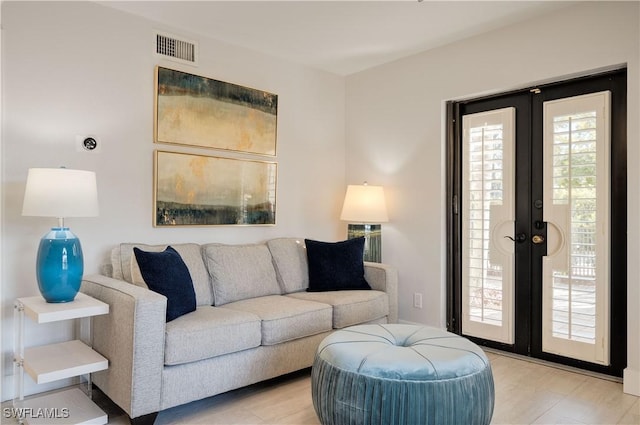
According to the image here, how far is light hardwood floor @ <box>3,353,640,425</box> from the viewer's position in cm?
233

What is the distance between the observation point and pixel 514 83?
10.7 feet

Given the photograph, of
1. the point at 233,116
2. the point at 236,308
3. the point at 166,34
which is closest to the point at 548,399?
the point at 236,308

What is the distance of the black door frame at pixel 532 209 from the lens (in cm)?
284

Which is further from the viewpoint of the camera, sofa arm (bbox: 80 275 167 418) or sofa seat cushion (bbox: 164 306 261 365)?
sofa seat cushion (bbox: 164 306 261 365)

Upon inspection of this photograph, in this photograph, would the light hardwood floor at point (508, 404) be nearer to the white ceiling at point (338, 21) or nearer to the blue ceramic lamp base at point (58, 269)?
the blue ceramic lamp base at point (58, 269)

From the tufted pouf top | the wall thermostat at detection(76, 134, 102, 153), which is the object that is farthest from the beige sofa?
the wall thermostat at detection(76, 134, 102, 153)

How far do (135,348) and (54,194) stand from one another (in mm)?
896

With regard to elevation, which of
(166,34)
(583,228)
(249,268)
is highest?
(166,34)

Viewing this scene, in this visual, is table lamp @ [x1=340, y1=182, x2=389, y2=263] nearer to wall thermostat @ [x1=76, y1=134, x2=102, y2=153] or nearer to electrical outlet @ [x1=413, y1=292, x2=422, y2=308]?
electrical outlet @ [x1=413, y1=292, x2=422, y2=308]

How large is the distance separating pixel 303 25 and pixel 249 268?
6.06ft

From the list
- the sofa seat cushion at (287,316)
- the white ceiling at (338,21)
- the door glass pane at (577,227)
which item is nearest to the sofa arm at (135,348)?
the sofa seat cushion at (287,316)

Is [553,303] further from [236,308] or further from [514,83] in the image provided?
[236,308]

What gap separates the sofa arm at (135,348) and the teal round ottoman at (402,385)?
2.56ft

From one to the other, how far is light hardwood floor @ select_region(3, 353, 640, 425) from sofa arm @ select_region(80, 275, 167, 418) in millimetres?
231
